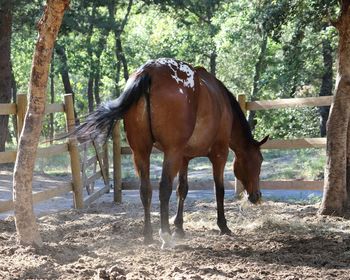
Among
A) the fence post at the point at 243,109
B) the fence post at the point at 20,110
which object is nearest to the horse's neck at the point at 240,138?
the fence post at the point at 243,109

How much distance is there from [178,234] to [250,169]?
4.91ft

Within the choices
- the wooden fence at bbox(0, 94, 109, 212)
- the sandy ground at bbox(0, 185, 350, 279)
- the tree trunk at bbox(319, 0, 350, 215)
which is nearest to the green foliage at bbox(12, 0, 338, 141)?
the tree trunk at bbox(319, 0, 350, 215)

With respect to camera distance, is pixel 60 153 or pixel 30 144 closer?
pixel 30 144

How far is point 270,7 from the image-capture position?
8086mm

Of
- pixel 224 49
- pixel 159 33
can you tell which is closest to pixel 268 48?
pixel 224 49

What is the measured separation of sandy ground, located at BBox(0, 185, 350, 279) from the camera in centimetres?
404

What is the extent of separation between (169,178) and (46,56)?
1685mm

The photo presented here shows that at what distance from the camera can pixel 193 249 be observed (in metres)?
5.14

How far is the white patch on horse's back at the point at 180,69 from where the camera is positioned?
18.1 ft

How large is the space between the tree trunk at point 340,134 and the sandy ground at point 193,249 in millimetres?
322

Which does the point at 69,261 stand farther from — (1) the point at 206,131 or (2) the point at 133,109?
(1) the point at 206,131

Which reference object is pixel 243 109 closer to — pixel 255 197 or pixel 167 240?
pixel 255 197

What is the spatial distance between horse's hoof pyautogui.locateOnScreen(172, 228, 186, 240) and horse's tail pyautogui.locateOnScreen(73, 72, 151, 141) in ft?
4.40

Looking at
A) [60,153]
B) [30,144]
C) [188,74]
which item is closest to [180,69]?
[188,74]
